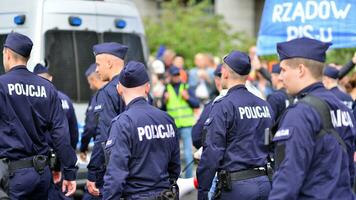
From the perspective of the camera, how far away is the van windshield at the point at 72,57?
10.6 m

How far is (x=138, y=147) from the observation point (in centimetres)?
650

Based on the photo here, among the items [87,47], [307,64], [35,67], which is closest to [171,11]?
[87,47]

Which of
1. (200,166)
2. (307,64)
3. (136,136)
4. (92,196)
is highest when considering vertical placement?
(307,64)

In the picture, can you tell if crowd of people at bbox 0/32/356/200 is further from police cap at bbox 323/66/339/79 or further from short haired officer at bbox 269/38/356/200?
police cap at bbox 323/66/339/79

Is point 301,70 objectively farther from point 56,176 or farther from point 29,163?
point 56,176

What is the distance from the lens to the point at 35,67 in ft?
31.0

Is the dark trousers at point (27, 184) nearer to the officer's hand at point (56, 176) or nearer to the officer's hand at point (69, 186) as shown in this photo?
the officer's hand at point (69, 186)

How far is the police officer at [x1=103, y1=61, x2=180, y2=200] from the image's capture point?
6.37 m

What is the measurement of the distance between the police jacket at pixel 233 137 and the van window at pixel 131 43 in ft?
14.0

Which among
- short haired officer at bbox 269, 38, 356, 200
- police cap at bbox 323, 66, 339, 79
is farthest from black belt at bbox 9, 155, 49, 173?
police cap at bbox 323, 66, 339, 79

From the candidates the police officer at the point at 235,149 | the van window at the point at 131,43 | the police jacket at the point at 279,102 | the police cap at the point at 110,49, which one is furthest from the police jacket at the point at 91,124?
the police jacket at the point at 279,102

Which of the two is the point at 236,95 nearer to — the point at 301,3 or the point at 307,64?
→ the point at 307,64

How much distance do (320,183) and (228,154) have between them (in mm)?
1973

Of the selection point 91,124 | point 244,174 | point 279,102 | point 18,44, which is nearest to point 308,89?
point 244,174
